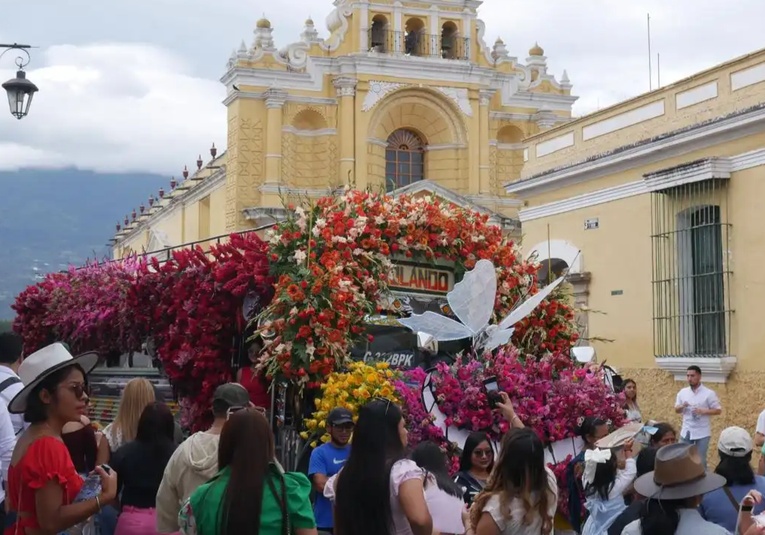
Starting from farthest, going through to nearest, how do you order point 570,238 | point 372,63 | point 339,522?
1. point 372,63
2. point 570,238
3. point 339,522

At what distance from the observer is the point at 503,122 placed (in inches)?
1549

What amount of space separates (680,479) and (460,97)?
109 ft

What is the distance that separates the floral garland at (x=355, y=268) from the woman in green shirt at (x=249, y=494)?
436 cm

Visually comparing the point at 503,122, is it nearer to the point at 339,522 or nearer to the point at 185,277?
the point at 185,277

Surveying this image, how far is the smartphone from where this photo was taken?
9.23 m

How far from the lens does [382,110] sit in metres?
37.5

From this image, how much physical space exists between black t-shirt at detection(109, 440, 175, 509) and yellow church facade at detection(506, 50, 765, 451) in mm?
9266

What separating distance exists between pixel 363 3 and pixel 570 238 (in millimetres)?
17805

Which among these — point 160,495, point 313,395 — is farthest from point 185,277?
point 160,495

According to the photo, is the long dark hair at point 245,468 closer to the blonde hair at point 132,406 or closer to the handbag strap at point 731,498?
the handbag strap at point 731,498

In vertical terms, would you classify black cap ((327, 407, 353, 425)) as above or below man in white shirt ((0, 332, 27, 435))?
below

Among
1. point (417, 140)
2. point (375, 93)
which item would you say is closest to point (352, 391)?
point (375, 93)

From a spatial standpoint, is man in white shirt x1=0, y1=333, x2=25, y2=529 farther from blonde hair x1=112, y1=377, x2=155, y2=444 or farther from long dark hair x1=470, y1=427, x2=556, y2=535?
long dark hair x1=470, y1=427, x2=556, y2=535

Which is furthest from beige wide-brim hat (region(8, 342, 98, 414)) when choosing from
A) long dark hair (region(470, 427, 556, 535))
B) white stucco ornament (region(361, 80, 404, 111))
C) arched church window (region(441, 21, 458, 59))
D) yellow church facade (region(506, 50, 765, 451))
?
arched church window (region(441, 21, 458, 59))
